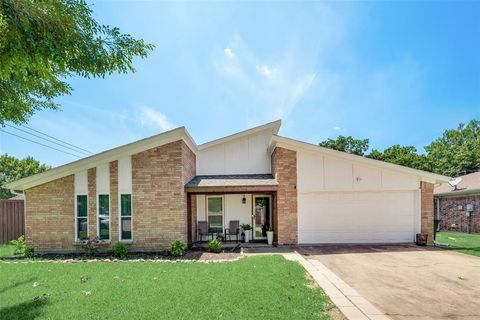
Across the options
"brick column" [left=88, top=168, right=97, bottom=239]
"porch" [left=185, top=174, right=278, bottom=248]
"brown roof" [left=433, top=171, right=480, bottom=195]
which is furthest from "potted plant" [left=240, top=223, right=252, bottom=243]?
"brown roof" [left=433, top=171, right=480, bottom=195]

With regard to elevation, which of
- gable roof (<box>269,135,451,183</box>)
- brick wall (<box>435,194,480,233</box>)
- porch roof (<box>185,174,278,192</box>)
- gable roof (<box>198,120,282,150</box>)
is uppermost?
gable roof (<box>198,120,282,150</box>)

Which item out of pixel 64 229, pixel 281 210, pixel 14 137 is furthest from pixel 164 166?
pixel 14 137

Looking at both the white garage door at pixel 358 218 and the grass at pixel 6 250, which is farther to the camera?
the white garage door at pixel 358 218

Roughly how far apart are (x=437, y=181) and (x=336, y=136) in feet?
95.9

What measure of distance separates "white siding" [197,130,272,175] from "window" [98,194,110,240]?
4.99 metres

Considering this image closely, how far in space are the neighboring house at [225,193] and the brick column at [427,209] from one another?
0.04 metres

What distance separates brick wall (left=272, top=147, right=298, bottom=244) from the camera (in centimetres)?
1219

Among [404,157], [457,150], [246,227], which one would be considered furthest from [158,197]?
[457,150]

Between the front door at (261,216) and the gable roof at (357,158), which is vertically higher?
the gable roof at (357,158)

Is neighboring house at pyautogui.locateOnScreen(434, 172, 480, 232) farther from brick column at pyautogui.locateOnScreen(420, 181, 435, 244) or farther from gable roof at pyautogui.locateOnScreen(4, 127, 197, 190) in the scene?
gable roof at pyautogui.locateOnScreen(4, 127, 197, 190)

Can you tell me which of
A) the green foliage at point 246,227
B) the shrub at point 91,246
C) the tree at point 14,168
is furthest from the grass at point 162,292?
the tree at point 14,168

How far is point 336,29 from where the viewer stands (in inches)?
424

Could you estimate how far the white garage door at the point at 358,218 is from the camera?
40.4ft

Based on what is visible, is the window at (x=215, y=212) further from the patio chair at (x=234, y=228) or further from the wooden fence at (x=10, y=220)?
the wooden fence at (x=10, y=220)
